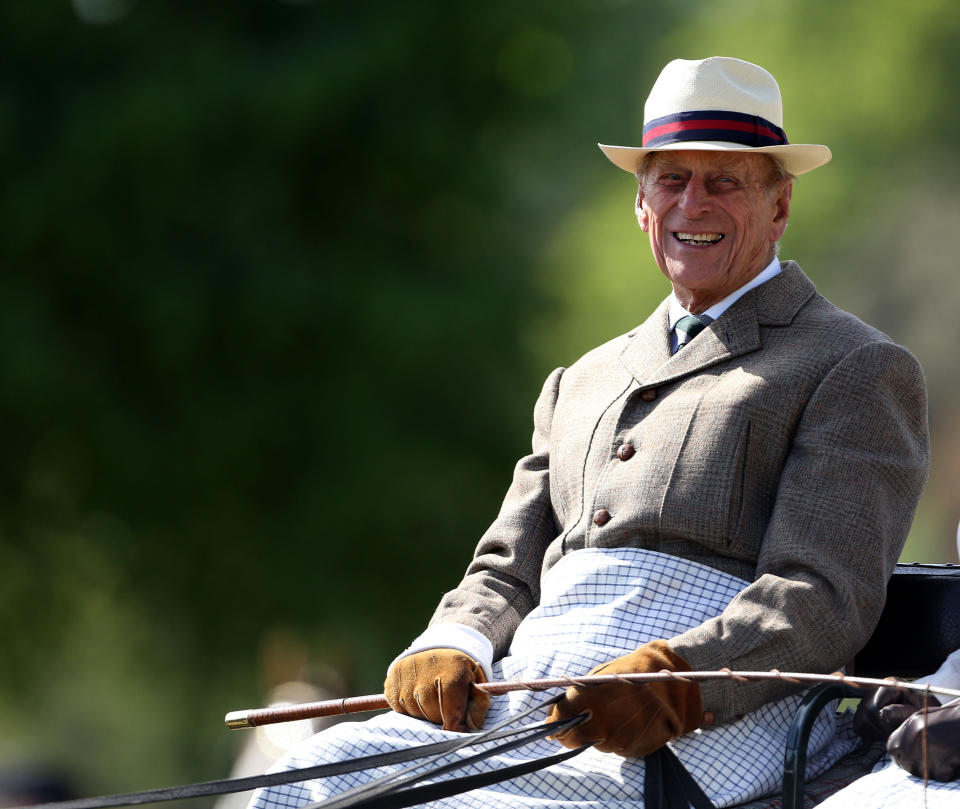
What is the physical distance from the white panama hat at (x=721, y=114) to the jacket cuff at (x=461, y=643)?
1025 mm

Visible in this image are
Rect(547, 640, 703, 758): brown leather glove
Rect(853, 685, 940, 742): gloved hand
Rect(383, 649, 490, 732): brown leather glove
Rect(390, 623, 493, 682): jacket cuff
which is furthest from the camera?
Rect(390, 623, 493, 682): jacket cuff

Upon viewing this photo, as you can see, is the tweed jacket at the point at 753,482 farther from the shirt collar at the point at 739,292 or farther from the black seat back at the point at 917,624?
the black seat back at the point at 917,624

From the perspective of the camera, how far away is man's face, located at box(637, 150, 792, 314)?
3.14m

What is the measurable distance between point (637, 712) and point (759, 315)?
3.11 ft

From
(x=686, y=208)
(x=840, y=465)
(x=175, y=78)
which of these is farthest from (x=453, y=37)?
(x=840, y=465)

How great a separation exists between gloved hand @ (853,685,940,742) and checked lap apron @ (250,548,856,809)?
69mm

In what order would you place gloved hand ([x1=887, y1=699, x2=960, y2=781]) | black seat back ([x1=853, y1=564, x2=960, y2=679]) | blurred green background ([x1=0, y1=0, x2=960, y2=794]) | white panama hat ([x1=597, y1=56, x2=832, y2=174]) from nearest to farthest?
gloved hand ([x1=887, y1=699, x2=960, y2=781])
black seat back ([x1=853, y1=564, x2=960, y2=679])
white panama hat ([x1=597, y1=56, x2=832, y2=174])
blurred green background ([x1=0, y1=0, x2=960, y2=794])

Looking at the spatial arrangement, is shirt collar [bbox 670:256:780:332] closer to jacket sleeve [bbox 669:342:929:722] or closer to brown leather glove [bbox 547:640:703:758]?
jacket sleeve [bbox 669:342:929:722]

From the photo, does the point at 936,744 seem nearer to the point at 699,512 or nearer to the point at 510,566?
the point at 699,512

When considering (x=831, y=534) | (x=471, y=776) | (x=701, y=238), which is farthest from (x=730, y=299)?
(x=471, y=776)

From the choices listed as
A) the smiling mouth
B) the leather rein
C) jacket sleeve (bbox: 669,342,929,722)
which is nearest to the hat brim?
the smiling mouth

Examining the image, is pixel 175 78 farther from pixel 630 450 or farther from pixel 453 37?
pixel 630 450

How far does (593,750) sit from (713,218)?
113 cm

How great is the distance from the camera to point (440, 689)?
2775mm
